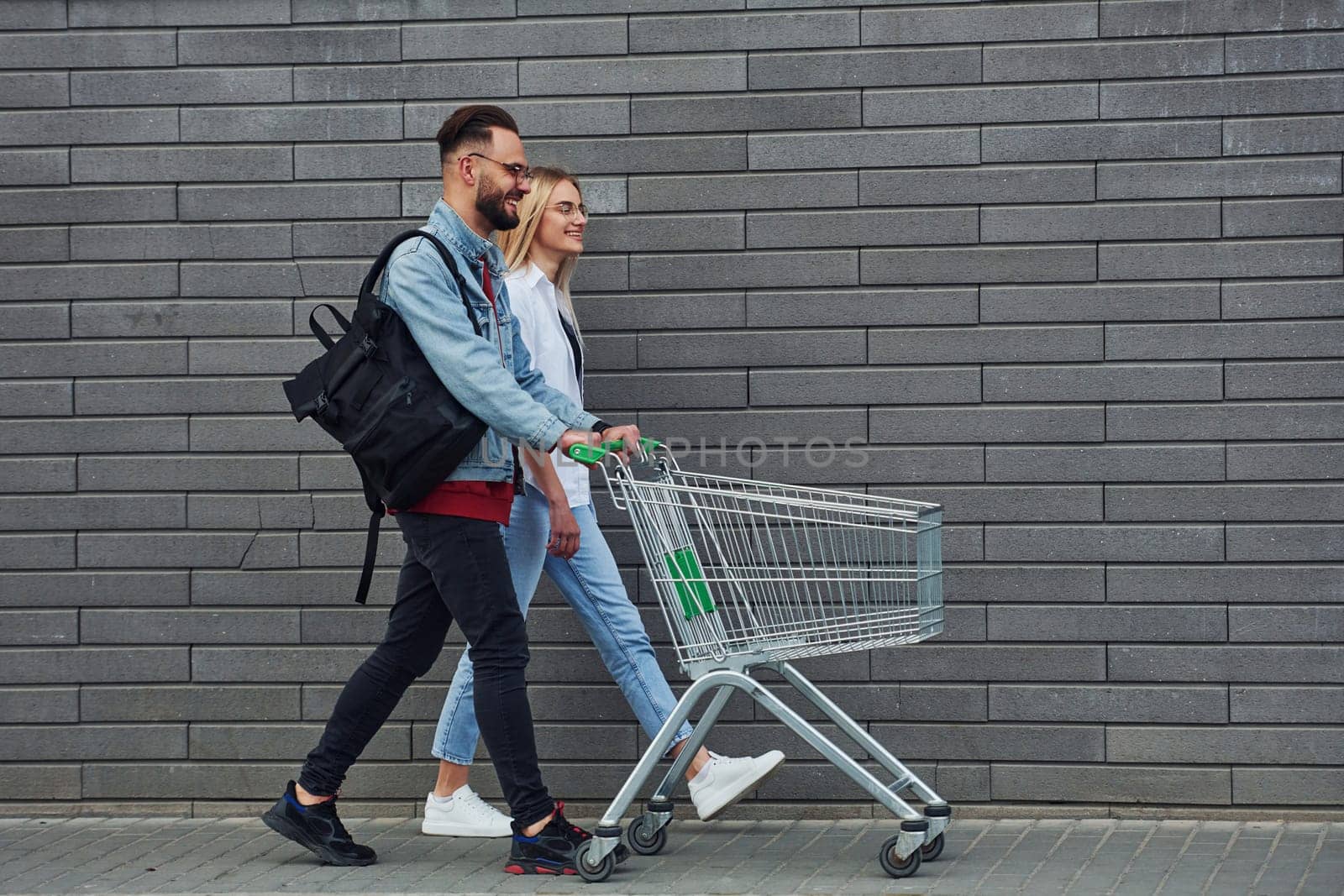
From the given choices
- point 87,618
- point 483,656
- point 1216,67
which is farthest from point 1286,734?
point 87,618

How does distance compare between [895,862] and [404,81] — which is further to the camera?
[404,81]

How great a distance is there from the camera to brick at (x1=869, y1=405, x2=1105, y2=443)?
17.4ft

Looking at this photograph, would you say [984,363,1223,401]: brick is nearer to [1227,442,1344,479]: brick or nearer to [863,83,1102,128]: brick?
[1227,442,1344,479]: brick

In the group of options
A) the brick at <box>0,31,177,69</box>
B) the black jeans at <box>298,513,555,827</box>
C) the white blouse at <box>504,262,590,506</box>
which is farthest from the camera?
the brick at <box>0,31,177,69</box>

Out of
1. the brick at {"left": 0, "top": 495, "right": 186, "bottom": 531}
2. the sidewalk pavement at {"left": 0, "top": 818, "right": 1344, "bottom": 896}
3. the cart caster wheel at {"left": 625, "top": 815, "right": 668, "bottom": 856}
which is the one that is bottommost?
the sidewalk pavement at {"left": 0, "top": 818, "right": 1344, "bottom": 896}

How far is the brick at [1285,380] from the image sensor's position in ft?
17.0

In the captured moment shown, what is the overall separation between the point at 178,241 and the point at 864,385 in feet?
8.57

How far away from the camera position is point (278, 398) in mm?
5613

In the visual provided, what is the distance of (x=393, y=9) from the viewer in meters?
5.55

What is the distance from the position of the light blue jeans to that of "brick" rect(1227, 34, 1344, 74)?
8.99 ft

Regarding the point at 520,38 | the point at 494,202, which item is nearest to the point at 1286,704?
the point at 494,202

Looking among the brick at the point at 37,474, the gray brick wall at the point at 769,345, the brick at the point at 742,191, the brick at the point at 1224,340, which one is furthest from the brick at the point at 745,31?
the brick at the point at 37,474

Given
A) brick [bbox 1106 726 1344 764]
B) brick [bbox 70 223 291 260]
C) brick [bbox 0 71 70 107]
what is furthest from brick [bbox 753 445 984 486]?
brick [bbox 0 71 70 107]

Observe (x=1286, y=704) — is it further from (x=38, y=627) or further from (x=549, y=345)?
(x=38, y=627)
